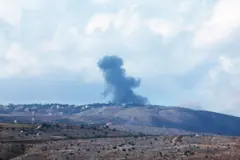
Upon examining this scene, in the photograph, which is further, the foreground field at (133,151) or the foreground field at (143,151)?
the foreground field at (133,151)

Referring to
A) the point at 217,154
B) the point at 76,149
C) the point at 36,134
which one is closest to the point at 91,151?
the point at 76,149

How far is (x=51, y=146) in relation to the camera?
4710 inches

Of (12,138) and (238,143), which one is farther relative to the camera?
(12,138)

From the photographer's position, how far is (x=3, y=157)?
362ft

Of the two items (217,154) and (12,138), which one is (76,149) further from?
(12,138)

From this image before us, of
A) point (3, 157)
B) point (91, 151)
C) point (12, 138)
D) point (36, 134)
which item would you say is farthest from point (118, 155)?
point (36, 134)

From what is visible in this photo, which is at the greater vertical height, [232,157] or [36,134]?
[36,134]

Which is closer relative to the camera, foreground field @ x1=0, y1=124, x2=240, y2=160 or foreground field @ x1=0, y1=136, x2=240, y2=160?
foreground field @ x1=0, y1=136, x2=240, y2=160

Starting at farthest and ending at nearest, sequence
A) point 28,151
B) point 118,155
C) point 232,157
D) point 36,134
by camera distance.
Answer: point 36,134
point 28,151
point 118,155
point 232,157

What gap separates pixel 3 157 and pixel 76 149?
555 inches

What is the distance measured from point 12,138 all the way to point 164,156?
2602 inches

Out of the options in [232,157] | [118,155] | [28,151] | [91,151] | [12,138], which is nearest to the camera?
[232,157]

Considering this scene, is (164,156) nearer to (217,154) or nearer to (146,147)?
(217,154)

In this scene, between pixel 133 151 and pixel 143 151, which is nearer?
pixel 143 151
